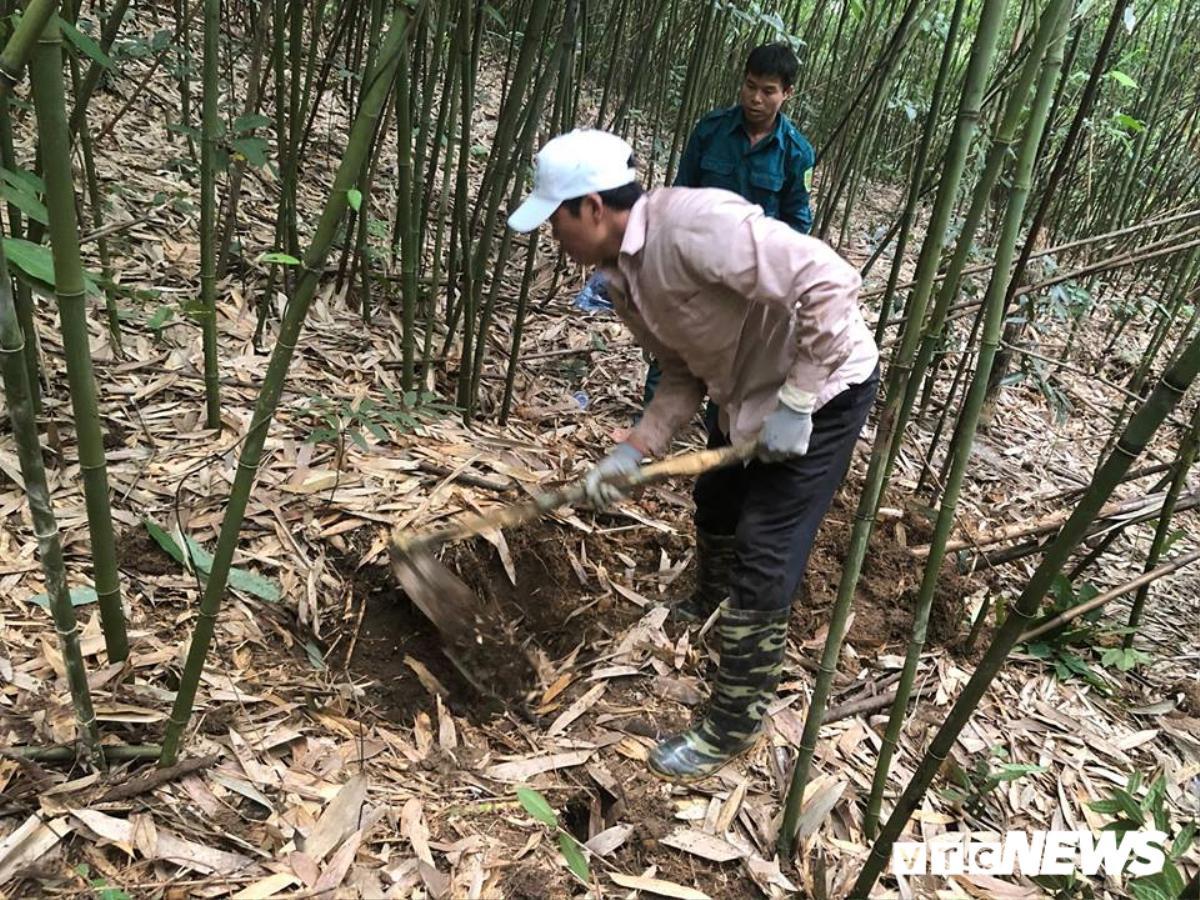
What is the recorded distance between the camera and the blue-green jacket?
2766 mm

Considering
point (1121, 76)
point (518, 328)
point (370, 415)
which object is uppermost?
point (1121, 76)

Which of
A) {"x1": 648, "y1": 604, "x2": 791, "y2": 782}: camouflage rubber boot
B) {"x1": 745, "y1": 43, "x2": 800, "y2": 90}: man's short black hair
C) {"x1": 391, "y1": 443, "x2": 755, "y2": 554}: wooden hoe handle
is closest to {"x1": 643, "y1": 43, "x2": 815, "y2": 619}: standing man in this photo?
{"x1": 745, "y1": 43, "x2": 800, "y2": 90}: man's short black hair

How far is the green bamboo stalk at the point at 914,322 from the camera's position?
1104 millimetres

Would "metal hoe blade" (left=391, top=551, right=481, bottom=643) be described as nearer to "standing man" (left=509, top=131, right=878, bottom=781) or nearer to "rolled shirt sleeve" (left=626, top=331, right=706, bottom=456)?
"standing man" (left=509, top=131, right=878, bottom=781)

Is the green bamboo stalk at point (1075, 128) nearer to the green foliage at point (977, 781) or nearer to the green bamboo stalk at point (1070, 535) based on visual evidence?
the green bamboo stalk at point (1070, 535)

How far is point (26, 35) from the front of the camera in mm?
845

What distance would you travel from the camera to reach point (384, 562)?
2.09 m

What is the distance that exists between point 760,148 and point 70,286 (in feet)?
7.23

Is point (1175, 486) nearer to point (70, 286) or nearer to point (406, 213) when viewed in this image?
point (406, 213)

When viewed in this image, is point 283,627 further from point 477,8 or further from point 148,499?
point 477,8

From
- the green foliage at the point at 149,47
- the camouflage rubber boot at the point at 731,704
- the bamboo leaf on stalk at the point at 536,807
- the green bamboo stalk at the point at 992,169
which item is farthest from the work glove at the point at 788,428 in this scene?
the green foliage at the point at 149,47

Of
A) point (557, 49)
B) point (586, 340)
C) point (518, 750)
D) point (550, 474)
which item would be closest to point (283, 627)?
point (518, 750)

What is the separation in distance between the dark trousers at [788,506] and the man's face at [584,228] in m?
0.60

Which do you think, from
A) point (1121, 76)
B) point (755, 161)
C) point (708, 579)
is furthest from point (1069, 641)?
point (1121, 76)
